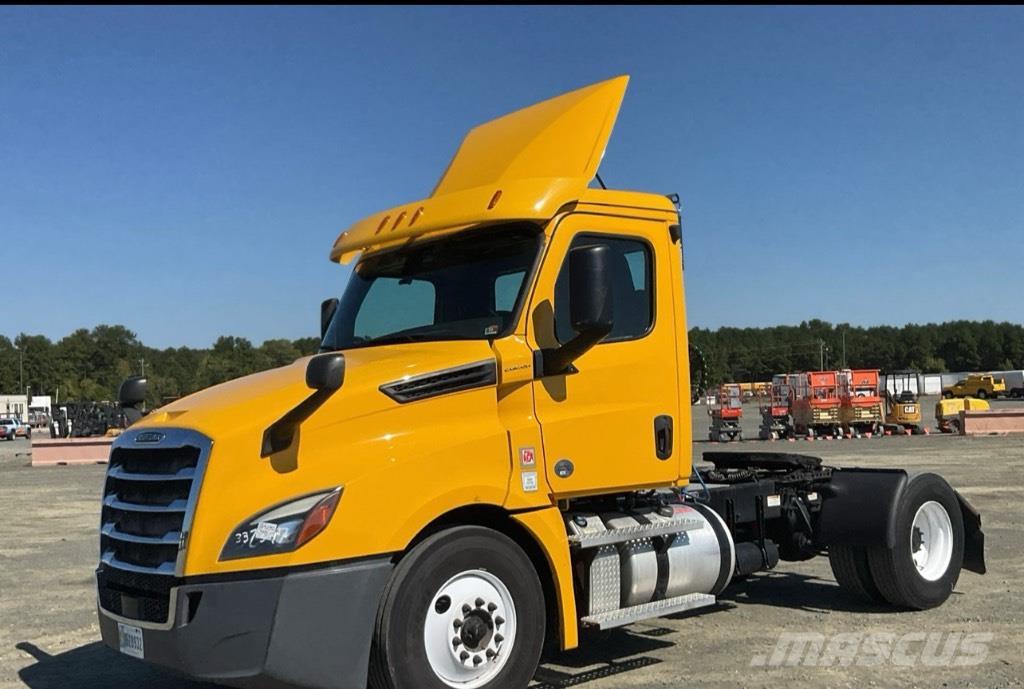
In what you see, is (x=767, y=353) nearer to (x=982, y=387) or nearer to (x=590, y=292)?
(x=982, y=387)

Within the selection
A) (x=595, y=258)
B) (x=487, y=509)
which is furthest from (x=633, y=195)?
(x=487, y=509)

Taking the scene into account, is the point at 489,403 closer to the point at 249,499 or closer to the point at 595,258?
the point at 595,258

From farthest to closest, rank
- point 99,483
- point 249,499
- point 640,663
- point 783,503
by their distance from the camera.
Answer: point 99,483
point 783,503
point 640,663
point 249,499

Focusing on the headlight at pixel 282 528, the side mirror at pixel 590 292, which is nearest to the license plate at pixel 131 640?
the headlight at pixel 282 528

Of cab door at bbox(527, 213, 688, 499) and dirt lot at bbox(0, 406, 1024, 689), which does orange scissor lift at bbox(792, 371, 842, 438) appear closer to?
dirt lot at bbox(0, 406, 1024, 689)

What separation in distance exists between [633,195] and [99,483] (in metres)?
19.2

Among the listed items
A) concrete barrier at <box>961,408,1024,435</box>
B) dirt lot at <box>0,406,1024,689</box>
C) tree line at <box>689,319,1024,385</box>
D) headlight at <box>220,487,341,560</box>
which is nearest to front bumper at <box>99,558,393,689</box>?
headlight at <box>220,487,341,560</box>

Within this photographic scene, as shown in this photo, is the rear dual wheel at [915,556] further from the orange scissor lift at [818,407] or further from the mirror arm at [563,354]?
the orange scissor lift at [818,407]

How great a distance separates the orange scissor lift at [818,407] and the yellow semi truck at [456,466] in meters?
24.6

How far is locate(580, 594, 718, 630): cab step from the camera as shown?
565cm

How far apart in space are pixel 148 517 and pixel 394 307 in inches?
79.6

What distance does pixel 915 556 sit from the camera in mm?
7902

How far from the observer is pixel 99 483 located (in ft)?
71.9

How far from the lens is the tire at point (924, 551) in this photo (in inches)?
298
